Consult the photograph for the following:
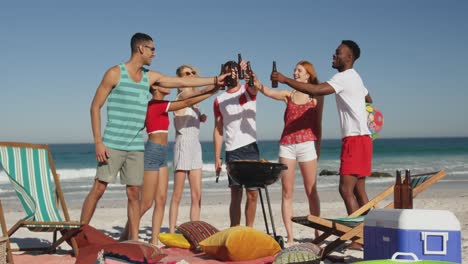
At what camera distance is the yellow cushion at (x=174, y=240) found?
6363 mm

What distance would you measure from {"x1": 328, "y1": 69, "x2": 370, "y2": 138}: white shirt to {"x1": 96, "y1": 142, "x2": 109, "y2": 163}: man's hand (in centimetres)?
213

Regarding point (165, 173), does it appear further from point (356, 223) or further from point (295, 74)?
point (356, 223)

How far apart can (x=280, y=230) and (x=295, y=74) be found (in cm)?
252

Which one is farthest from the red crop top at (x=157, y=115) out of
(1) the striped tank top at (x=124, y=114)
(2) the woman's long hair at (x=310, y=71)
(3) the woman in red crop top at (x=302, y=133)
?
(2) the woman's long hair at (x=310, y=71)

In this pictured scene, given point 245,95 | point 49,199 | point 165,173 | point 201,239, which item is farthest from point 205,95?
point 49,199

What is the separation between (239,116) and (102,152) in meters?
1.57

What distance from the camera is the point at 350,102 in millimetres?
5766

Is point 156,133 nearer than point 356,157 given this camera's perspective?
No

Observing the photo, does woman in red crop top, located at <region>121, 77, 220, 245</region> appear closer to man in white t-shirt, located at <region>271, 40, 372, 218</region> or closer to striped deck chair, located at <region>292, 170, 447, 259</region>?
man in white t-shirt, located at <region>271, 40, 372, 218</region>

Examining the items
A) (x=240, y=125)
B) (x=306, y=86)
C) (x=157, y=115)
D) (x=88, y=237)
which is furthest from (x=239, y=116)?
(x=88, y=237)

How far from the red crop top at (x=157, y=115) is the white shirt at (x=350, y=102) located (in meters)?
1.71

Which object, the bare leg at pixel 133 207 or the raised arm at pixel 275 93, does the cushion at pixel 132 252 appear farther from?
the raised arm at pixel 275 93

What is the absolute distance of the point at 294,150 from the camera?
6.38 meters

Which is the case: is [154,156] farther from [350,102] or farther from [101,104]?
[350,102]
